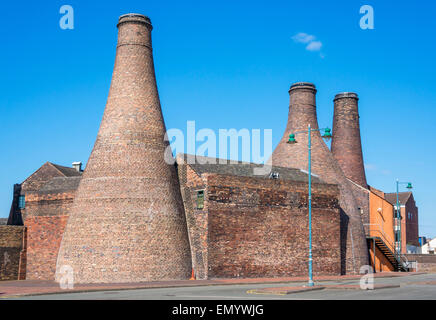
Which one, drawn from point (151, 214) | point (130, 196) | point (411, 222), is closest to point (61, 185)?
point (130, 196)

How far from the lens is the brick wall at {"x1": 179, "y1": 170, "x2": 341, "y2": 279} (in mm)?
30422

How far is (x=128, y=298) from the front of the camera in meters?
18.0

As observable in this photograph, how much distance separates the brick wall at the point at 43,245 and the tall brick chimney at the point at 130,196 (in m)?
3.64

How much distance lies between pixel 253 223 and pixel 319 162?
10.9 m

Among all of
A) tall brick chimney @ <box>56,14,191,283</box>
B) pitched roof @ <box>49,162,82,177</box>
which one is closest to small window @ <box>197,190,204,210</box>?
tall brick chimney @ <box>56,14,191,283</box>

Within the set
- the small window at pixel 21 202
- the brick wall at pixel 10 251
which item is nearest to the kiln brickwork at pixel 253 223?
the brick wall at pixel 10 251

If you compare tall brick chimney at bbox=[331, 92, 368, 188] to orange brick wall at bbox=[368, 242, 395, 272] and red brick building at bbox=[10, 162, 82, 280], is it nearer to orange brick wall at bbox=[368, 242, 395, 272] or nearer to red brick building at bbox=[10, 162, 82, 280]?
orange brick wall at bbox=[368, 242, 395, 272]

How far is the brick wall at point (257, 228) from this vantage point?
3042 cm

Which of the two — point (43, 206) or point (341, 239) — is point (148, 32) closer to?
point (43, 206)

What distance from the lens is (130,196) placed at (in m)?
28.3

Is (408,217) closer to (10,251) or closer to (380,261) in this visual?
(380,261)

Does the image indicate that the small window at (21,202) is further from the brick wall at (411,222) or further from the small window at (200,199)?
the brick wall at (411,222)
